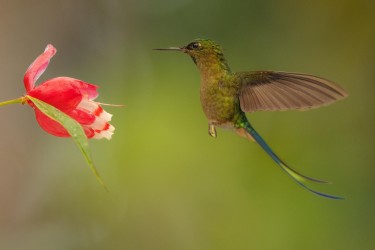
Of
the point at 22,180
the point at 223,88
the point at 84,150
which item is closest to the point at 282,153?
the point at 22,180

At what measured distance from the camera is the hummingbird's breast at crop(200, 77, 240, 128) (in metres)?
1.58

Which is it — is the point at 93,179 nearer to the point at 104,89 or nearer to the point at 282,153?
the point at 104,89

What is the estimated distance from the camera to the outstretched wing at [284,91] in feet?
4.41

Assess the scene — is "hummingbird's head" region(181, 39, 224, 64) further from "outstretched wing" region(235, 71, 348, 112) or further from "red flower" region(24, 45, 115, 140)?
"red flower" region(24, 45, 115, 140)

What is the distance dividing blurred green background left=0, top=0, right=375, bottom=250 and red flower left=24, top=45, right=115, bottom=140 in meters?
2.39

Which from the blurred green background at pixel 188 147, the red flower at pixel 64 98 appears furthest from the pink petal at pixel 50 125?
the blurred green background at pixel 188 147

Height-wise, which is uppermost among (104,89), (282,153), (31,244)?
(104,89)

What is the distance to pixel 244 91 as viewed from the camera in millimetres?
1607

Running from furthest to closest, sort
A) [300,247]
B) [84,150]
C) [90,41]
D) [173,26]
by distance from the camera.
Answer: [90,41] → [173,26] → [300,247] → [84,150]

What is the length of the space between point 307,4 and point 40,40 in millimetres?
1750

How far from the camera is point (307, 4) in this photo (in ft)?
13.7

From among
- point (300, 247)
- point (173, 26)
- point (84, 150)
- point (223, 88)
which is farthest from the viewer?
point (173, 26)

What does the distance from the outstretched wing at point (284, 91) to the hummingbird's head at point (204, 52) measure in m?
0.10

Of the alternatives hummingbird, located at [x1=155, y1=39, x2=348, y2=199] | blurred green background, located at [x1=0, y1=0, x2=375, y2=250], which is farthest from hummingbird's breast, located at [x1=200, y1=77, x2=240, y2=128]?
blurred green background, located at [x1=0, y1=0, x2=375, y2=250]
